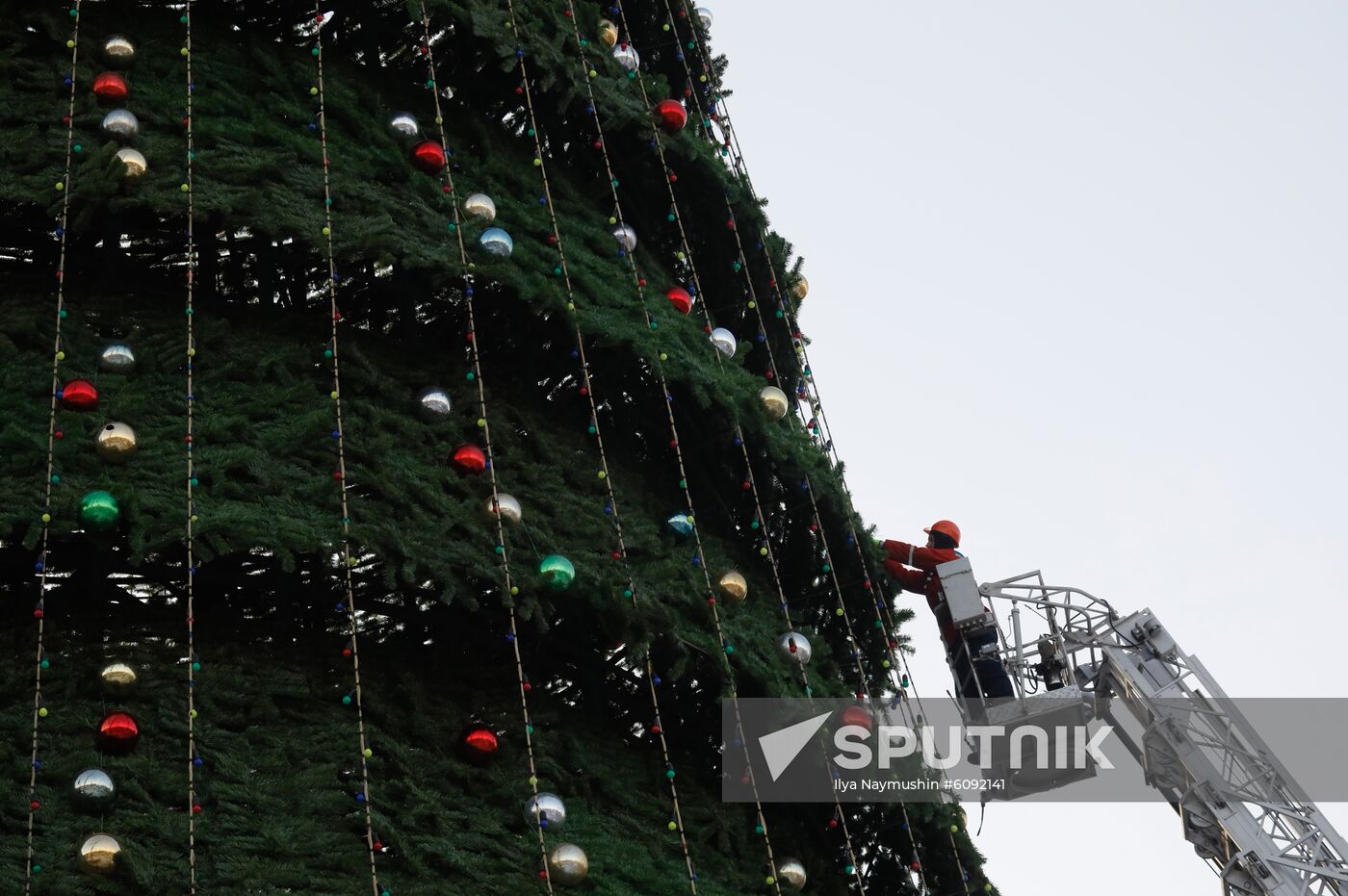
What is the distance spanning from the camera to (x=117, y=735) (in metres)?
7.46

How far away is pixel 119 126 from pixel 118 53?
0.69 meters

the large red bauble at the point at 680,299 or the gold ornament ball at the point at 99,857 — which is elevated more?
the large red bauble at the point at 680,299

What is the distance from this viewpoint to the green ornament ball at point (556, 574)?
8570mm

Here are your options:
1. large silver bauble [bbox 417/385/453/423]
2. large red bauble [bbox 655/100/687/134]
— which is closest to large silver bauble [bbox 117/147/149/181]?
large silver bauble [bbox 417/385/453/423]

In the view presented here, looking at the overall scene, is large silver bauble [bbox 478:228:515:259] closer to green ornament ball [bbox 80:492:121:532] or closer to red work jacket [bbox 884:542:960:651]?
green ornament ball [bbox 80:492:121:532]

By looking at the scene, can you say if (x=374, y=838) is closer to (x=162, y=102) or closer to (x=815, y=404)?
(x=162, y=102)

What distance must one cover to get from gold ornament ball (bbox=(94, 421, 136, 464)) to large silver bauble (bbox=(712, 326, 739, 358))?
411 centimetres

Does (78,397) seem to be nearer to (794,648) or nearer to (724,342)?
(794,648)

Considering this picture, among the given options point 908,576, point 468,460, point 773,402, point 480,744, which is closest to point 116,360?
point 468,460

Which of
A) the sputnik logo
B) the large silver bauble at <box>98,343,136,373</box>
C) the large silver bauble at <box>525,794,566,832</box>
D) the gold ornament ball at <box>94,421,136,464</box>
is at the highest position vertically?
the large silver bauble at <box>98,343,136,373</box>

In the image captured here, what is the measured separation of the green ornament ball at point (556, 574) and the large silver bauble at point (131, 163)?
9.30 ft

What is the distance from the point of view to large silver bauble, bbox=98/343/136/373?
8.50m

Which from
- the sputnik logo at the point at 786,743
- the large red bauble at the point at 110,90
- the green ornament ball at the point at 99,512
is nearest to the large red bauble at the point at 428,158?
the large red bauble at the point at 110,90

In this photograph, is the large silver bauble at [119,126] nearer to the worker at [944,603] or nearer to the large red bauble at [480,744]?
the large red bauble at [480,744]
